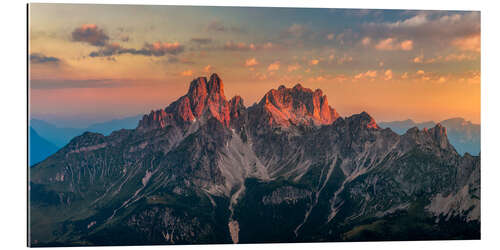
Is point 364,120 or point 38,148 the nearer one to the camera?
point 38,148

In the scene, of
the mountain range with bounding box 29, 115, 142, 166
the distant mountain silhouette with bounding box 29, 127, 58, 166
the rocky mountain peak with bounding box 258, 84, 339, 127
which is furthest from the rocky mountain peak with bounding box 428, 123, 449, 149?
the distant mountain silhouette with bounding box 29, 127, 58, 166

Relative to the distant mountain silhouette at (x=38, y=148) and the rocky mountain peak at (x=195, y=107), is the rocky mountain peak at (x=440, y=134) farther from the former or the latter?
the distant mountain silhouette at (x=38, y=148)

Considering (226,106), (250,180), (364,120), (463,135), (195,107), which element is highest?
(226,106)

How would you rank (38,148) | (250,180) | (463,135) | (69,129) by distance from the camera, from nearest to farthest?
(38,148)
(463,135)
(69,129)
(250,180)

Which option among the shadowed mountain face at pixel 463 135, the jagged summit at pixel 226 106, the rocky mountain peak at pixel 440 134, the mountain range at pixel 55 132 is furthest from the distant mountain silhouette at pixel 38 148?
the shadowed mountain face at pixel 463 135

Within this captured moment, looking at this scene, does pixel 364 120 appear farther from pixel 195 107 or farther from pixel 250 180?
pixel 195 107

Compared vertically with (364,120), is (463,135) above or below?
below

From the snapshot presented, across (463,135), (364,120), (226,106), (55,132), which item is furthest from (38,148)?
(463,135)

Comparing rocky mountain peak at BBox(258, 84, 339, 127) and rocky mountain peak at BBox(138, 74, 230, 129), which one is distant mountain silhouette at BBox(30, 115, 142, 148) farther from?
rocky mountain peak at BBox(258, 84, 339, 127)
